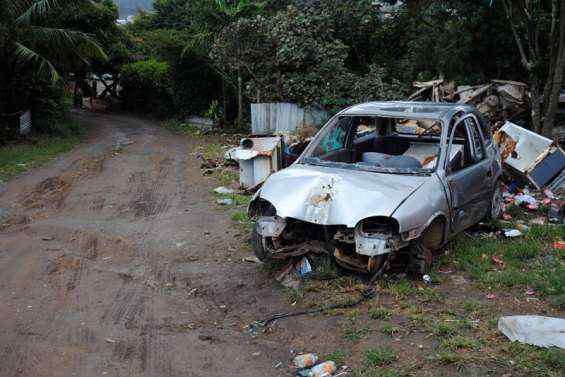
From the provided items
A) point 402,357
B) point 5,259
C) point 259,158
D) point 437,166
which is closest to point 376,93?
point 259,158

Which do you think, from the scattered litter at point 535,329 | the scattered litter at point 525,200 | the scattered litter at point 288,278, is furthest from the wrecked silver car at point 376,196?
the scattered litter at point 525,200

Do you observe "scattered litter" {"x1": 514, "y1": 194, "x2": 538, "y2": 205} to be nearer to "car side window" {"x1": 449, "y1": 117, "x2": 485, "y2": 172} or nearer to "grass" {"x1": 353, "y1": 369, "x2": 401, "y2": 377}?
"car side window" {"x1": 449, "y1": 117, "x2": 485, "y2": 172}

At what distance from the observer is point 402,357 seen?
15.9 feet

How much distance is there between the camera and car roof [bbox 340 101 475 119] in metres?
7.40

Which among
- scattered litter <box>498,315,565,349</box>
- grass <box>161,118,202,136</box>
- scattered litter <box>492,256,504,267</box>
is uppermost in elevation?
scattered litter <box>498,315,565,349</box>

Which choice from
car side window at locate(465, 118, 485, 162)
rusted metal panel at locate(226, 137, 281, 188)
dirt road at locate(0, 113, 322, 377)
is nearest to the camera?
dirt road at locate(0, 113, 322, 377)

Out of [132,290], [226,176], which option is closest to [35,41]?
[226,176]

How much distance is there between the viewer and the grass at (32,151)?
591 inches

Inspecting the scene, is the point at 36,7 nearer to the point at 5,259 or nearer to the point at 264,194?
the point at 5,259

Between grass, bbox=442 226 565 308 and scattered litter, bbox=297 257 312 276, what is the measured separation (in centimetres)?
172

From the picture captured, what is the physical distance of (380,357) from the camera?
480 cm

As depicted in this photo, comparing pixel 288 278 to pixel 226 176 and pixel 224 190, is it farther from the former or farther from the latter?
pixel 226 176

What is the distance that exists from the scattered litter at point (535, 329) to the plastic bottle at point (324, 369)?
148cm

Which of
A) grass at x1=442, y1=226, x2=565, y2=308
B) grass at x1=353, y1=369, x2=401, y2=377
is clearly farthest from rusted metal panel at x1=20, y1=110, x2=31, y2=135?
grass at x1=353, y1=369, x2=401, y2=377
